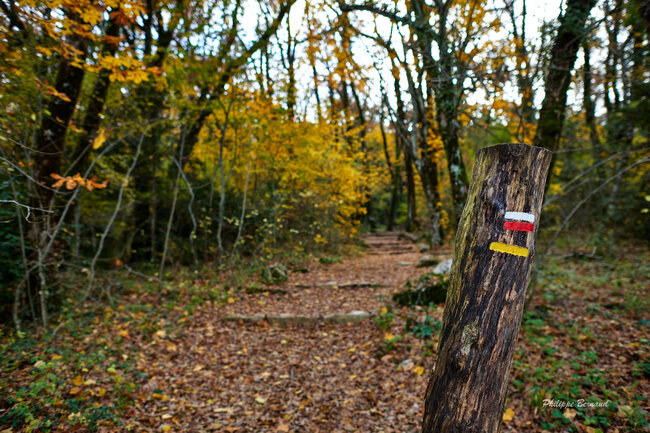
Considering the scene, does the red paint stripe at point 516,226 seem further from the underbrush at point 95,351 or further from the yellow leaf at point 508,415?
the underbrush at point 95,351

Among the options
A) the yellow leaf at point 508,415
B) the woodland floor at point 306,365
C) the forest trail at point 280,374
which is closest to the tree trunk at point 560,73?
the woodland floor at point 306,365

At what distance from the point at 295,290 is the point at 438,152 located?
6.68 metres

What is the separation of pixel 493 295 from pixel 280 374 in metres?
3.61

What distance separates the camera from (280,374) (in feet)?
14.6

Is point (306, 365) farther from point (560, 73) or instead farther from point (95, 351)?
point (560, 73)

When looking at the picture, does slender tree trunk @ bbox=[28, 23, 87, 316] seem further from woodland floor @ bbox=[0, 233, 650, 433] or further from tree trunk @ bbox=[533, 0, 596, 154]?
tree trunk @ bbox=[533, 0, 596, 154]

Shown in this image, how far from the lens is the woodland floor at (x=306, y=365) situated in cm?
310

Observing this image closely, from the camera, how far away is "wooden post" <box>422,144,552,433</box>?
1724mm

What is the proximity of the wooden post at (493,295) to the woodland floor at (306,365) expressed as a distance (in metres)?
1.79

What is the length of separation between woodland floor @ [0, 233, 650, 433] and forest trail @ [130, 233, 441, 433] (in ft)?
0.07

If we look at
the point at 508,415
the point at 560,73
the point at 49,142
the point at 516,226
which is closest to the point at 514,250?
the point at 516,226

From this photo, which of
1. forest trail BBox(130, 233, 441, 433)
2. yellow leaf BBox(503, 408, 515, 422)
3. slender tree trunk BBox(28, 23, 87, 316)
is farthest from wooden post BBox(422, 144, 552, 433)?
slender tree trunk BBox(28, 23, 87, 316)

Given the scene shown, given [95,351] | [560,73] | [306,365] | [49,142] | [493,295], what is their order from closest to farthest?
[493,295] → [95,351] → [306,365] → [49,142] → [560,73]

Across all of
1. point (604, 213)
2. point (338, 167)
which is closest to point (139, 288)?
point (338, 167)
